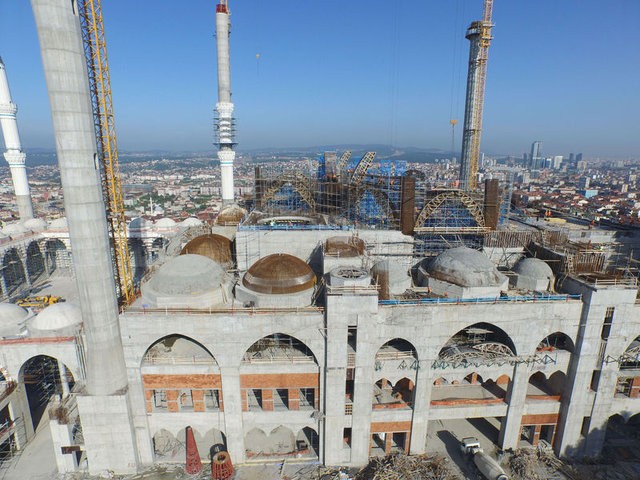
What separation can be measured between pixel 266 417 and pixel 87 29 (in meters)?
24.9

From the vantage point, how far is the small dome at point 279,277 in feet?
68.4

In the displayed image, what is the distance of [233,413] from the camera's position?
20.0 m

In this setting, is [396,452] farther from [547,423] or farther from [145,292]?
[145,292]

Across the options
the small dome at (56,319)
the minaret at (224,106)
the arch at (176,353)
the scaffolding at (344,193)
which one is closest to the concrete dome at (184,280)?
the arch at (176,353)

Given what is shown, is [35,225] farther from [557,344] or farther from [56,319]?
[557,344]

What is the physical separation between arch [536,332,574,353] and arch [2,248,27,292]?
51492 millimetres

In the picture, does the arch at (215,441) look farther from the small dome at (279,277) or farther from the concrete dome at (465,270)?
the concrete dome at (465,270)

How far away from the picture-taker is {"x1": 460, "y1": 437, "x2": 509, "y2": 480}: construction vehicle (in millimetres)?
19562

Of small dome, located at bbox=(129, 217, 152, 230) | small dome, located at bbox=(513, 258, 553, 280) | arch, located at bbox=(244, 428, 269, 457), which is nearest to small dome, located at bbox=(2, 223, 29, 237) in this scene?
small dome, located at bbox=(129, 217, 152, 230)

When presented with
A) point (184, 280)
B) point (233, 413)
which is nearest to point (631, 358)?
point (233, 413)

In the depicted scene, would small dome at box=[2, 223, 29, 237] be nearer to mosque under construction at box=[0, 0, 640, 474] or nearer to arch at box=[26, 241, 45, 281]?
arch at box=[26, 241, 45, 281]

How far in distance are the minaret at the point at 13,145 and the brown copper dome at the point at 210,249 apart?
113 feet

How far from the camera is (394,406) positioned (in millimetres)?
20984

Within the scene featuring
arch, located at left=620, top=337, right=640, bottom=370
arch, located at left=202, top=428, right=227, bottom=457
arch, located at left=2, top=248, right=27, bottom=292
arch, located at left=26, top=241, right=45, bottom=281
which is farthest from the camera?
arch, located at left=26, top=241, right=45, bottom=281
